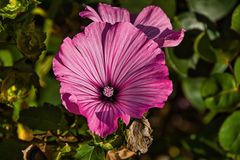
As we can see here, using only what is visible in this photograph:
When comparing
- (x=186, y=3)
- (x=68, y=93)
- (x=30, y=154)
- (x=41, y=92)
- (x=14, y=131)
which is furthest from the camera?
(x=186, y=3)

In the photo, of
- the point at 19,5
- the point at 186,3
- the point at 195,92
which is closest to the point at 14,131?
the point at 19,5

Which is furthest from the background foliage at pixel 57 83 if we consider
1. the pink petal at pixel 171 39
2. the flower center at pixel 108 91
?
the pink petal at pixel 171 39

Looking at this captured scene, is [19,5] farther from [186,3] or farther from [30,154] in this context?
[186,3]

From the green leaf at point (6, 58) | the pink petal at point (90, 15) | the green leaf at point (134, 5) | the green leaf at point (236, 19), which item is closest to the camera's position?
the pink petal at point (90, 15)

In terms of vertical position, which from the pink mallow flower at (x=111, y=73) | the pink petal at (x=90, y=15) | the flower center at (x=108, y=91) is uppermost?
the pink petal at (x=90, y=15)

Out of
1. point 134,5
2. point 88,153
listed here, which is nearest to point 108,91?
point 88,153

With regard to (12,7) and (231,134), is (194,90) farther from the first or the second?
(12,7)

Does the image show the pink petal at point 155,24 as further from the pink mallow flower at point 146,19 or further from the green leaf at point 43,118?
the green leaf at point 43,118

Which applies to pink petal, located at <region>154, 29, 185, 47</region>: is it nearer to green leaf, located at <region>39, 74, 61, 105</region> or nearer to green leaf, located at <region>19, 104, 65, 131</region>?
green leaf, located at <region>19, 104, 65, 131</region>
